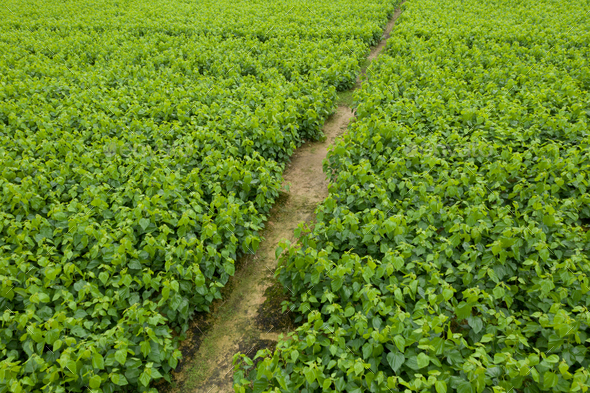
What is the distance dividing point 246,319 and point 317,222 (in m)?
1.66

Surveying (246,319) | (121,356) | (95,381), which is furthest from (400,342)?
(95,381)

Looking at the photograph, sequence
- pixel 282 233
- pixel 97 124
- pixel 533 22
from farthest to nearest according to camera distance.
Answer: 1. pixel 533 22
2. pixel 97 124
3. pixel 282 233

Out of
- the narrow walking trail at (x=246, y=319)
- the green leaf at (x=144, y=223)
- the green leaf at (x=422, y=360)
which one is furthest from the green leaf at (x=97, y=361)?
the green leaf at (x=422, y=360)

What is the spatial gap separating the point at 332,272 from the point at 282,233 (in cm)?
194

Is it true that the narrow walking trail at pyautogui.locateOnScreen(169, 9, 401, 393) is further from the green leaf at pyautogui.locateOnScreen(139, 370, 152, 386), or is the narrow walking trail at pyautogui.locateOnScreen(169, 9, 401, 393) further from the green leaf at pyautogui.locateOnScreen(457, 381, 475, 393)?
the green leaf at pyautogui.locateOnScreen(457, 381, 475, 393)

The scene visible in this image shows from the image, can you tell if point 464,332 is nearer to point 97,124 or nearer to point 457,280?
point 457,280

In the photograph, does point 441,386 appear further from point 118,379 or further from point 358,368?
point 118,379

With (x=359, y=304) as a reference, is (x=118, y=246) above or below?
above

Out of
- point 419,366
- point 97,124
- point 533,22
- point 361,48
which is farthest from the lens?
point 533,22

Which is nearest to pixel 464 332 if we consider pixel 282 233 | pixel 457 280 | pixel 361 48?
pixel 457 280

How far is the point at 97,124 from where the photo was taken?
20.9ft

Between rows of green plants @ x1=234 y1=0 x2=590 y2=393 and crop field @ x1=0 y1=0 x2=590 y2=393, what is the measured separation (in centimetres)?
3

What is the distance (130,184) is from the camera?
15.7 feet

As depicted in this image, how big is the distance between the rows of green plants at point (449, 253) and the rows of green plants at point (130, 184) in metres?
1.10
